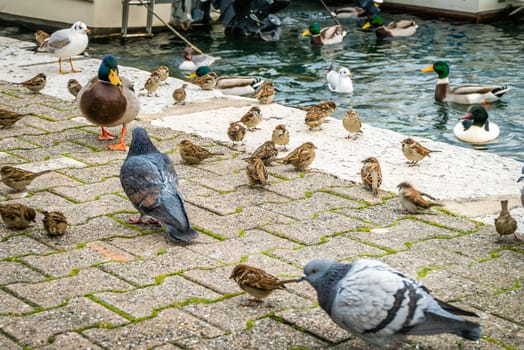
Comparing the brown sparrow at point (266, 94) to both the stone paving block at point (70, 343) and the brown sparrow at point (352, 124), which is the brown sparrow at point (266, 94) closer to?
the brown sparrow at point (352, 124)

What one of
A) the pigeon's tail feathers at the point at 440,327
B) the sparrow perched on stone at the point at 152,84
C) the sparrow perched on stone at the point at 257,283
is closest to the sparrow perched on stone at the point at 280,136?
the sparrow perched on stone at the point at 152,84

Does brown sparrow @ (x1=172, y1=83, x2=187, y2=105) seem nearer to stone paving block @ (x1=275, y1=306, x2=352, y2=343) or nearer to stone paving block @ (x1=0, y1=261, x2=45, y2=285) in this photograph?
stone paving block @ (x1=0, y1=261, x2=45, y2=285)

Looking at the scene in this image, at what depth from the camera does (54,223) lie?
626 cm

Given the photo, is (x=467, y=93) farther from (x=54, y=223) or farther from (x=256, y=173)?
(x=54, y=223)

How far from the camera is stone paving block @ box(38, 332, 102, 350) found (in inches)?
186

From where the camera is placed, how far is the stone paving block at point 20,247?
6.07 meters

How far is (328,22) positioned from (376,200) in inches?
551

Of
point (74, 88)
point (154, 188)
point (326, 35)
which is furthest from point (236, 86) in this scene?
point (154, 188)

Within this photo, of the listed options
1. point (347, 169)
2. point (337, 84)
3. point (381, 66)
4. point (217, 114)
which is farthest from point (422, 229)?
point (381, 66)

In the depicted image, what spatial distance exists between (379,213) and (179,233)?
181cm

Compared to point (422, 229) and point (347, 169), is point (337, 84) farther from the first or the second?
point (422, 229)

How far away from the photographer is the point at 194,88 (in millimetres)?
11945

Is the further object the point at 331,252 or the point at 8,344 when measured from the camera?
the point at 331,252

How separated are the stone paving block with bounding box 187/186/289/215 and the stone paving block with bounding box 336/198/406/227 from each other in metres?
0.64
